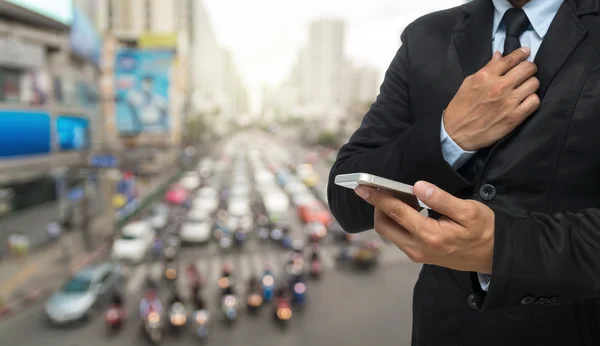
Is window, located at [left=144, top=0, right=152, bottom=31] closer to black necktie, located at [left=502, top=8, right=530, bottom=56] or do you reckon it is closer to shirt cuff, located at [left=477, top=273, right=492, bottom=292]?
black necktie, located at [left=502, top=8, right=530, bottom=56]

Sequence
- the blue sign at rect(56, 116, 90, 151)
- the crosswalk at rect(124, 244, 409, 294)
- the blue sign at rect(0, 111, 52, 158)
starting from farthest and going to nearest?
1. the crosswalk at rect(124, 244, 409, 294)
2. the blue sign at rect(56, 116, 90, 151)
3. the blue sign at rect(0, 111, 52, 158)

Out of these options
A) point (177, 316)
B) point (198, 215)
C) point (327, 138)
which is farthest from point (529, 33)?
point (327, 138)

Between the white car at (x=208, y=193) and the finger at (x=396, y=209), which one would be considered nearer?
the finger at (x=396, y=209)

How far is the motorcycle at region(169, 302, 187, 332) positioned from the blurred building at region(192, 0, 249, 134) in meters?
12.3

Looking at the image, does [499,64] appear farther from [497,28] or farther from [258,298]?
[258,298]

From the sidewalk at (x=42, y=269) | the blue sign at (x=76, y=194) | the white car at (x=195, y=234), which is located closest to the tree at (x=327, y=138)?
the white car at (x=195, y=234)

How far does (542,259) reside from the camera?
0.37 meters

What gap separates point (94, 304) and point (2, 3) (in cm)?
382

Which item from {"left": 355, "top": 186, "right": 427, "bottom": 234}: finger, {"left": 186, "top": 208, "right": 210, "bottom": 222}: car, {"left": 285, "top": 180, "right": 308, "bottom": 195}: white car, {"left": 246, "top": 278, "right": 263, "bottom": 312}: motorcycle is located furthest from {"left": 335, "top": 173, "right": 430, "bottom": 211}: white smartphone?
{"left": 285, "top": 180, "right": 308, "bottom": 195}: white car

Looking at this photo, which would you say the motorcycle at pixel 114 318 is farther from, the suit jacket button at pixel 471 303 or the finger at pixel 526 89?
the finger at pixel 526 89

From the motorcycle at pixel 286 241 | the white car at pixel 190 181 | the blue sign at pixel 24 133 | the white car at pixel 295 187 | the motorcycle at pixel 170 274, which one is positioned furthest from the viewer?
the white car at pixel 190 181

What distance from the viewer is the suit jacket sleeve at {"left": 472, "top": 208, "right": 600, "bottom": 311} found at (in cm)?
37

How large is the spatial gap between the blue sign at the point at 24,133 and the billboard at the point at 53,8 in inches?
50.1

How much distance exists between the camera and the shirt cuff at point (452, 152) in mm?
447
